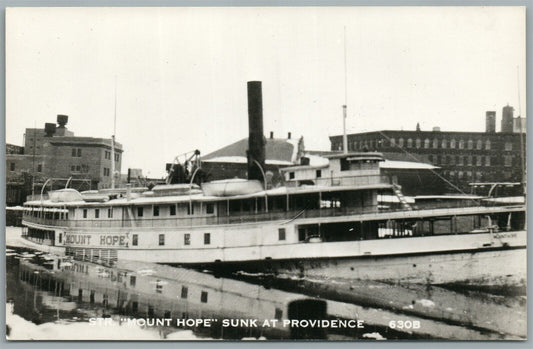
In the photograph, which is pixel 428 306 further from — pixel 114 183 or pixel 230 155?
pixel 114 183

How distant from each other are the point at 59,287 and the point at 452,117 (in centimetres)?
692

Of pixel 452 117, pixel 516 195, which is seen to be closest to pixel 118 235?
pixel 452 117

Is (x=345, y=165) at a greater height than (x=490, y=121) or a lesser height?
lesser

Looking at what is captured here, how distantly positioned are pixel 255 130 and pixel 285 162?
0.75 meters

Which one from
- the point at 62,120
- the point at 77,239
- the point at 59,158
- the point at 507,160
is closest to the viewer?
the point at 507,160

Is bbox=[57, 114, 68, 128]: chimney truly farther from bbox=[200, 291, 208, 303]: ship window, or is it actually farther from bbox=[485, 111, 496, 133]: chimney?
bbox=[485, 111, 496, 133]: chimney

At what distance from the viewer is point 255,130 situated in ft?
27.9

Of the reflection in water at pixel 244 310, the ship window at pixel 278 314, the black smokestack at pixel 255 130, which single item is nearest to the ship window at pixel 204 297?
the reflection in water at pixel 244 310

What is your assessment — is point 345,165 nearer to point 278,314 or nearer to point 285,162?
point 285,162

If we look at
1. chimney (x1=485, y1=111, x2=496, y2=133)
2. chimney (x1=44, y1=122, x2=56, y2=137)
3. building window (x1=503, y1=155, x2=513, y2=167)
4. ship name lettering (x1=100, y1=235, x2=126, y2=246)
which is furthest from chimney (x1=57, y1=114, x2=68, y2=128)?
building window (x1=503, y1=155, x2=513, y2=167)

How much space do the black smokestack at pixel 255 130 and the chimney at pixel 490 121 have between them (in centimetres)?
349

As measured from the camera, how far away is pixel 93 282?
8.76 m

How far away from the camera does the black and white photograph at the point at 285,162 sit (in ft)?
25.5

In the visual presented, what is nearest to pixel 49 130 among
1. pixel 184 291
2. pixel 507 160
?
pixel 184 291
